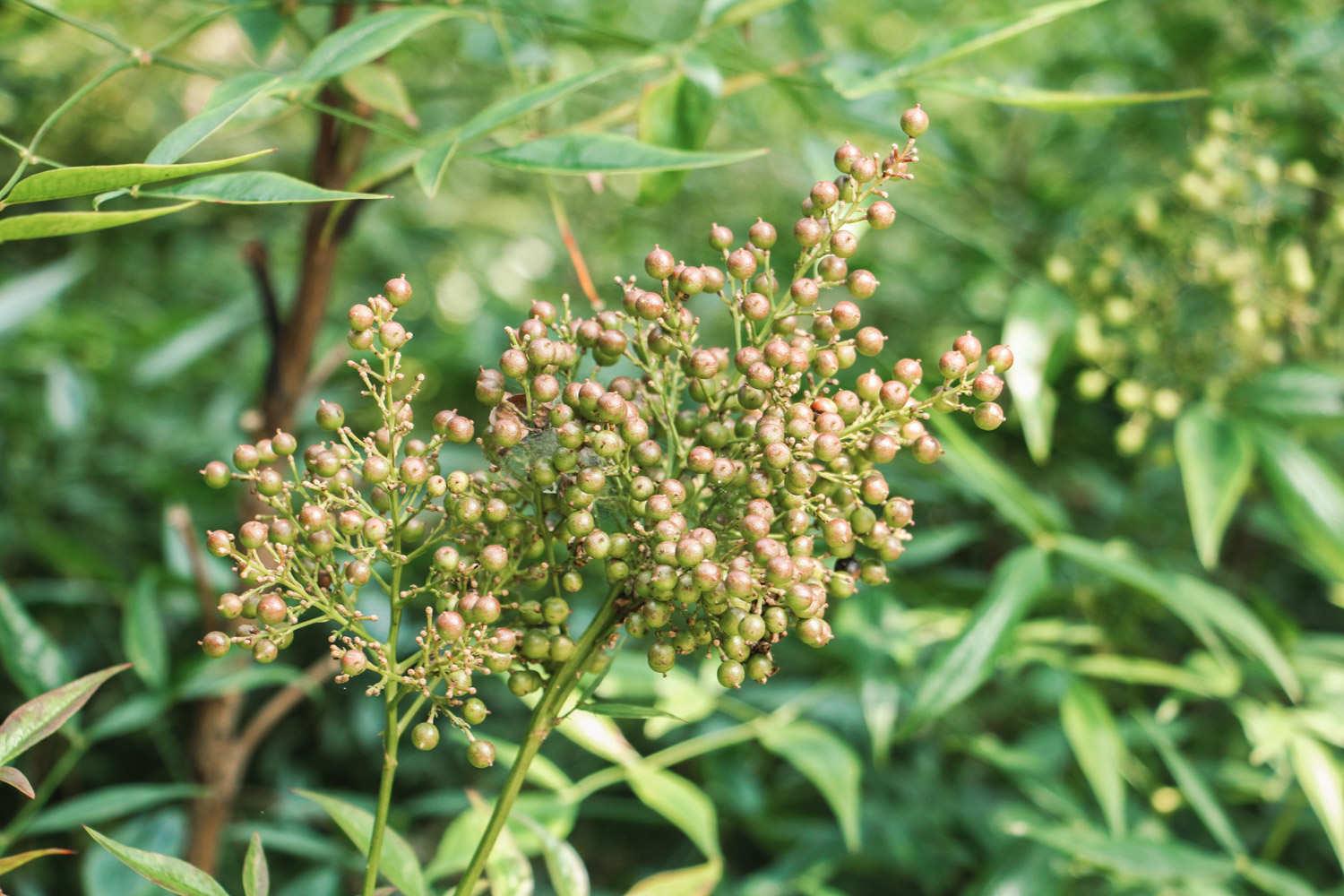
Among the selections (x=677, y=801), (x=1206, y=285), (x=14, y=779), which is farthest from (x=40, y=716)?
(x=1206, y=285)

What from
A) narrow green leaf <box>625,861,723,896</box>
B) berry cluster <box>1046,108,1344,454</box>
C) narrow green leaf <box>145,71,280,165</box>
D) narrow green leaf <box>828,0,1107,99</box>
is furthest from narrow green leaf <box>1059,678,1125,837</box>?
narrow green leaf <box>145,71,280,165</box>

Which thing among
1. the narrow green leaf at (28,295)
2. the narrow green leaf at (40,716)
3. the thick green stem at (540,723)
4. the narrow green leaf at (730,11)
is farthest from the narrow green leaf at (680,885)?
the narrow green leaf at (28,295)

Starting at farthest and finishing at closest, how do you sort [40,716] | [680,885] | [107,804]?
[107,804] < [680,885] < [40,716]

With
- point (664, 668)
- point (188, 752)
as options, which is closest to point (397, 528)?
point (664, 668)

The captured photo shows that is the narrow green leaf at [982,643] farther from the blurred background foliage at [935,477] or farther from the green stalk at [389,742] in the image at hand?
the green stalk at [389,742]

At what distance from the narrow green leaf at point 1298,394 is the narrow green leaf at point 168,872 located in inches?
53.2

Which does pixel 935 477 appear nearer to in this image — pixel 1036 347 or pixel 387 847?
pixel 1036 347

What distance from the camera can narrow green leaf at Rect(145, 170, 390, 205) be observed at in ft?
2.41

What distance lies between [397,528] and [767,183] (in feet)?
5.89

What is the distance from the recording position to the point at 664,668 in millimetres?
727

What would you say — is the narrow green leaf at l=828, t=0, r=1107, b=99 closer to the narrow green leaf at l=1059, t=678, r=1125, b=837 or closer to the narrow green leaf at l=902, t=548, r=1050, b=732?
the narrow green leaf at l=902, t=548, r=1050, b=732

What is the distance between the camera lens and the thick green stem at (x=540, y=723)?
704 millimetres

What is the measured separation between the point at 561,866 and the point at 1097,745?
756 mm

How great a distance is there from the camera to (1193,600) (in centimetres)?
138
